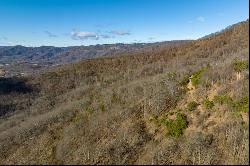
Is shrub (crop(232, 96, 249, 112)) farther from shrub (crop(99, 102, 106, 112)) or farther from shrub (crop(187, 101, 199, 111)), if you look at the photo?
shrub (crop(99, 102, 106, 112))

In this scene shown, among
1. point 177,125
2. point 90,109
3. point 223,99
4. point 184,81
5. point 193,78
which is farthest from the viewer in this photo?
point 90,109

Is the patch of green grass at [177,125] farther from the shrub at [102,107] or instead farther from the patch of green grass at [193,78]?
the shrub at [102,107]

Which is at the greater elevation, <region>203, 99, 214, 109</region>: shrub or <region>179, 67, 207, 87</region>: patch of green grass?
<region>179, 67, 207, 87</region>: patch of green grass

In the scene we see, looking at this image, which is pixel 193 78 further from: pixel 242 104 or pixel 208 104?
pixel 242 104

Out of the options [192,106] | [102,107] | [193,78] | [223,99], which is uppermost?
[193,78]

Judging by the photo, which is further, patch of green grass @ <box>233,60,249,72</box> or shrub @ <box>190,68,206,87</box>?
shrub @ <box>190,68,206,87</box>

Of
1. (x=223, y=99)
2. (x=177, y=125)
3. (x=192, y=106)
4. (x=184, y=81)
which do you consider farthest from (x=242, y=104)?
(x=184, y=81)

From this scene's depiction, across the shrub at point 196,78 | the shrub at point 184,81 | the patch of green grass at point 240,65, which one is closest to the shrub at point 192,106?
the shrub at point 196,78

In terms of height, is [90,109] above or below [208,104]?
below

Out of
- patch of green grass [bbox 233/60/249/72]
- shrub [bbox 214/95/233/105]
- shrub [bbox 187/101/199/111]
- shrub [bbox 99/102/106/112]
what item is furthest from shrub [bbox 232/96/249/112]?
shrub [bbox 99/102/106/112]
